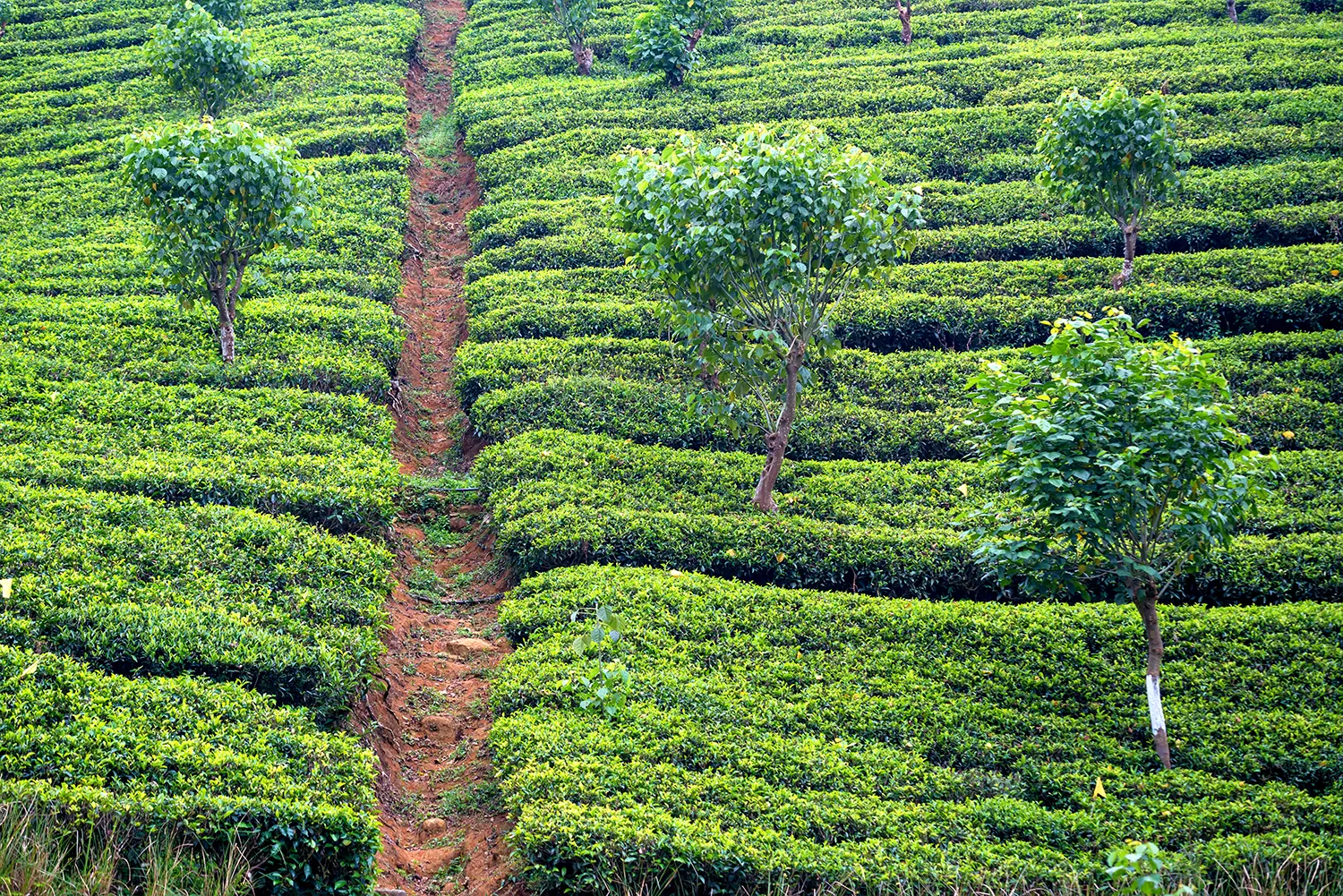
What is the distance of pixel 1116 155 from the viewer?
1386 centimetres

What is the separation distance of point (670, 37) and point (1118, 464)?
18.0 metres

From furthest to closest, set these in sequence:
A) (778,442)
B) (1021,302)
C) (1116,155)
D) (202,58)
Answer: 1. (202,58)
2. (1021,302)
3. (1116,155)
4. (778,442)

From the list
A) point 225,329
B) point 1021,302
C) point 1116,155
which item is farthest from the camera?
point 1021,302

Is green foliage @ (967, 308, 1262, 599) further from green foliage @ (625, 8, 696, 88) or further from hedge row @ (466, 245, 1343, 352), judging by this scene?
green foliage @ (625, 8, 696, 88)

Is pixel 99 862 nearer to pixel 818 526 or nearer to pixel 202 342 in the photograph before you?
pixel 818 526

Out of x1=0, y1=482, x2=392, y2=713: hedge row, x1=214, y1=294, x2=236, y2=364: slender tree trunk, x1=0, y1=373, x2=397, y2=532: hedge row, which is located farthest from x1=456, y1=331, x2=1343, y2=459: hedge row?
x1=0, y1=482, x2=392, y2=713: hedge row

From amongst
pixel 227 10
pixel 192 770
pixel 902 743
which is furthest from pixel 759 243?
pixel 227 10

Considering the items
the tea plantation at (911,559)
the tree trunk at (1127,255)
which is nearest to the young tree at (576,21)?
the tea plantation at (911,559)

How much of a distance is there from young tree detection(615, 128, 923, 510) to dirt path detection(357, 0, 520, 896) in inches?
134

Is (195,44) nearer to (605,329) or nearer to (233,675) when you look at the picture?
(605,329)

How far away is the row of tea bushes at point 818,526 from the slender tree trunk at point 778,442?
7.4 inches

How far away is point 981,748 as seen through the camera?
829 centimetres

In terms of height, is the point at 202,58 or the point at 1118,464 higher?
the point at 202,58

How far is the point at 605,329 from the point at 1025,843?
32.0 ft
